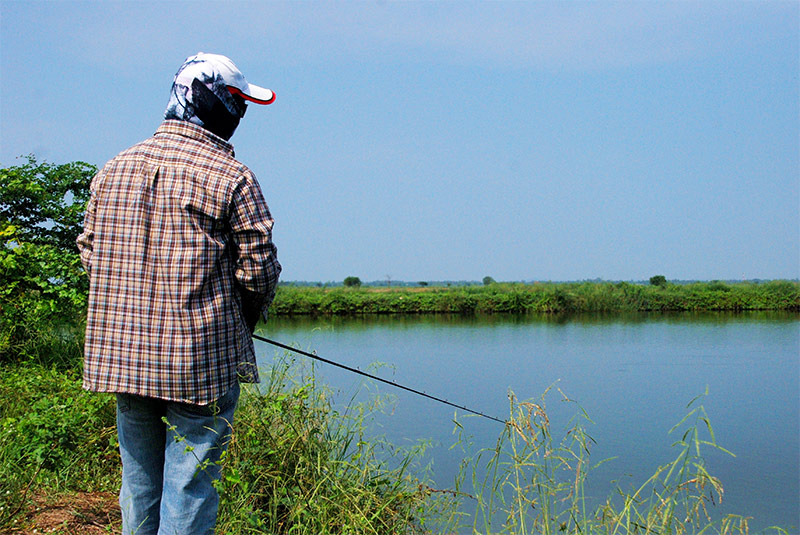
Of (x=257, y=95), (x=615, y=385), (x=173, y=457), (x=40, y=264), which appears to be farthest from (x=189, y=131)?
(x=615, y=385)

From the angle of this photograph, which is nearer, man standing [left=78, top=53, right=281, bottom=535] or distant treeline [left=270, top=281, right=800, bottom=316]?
man standing [left=78, top=53, right=281, bottom=535]

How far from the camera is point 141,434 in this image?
176cm

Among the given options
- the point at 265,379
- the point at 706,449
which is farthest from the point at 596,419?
the point at 265,379

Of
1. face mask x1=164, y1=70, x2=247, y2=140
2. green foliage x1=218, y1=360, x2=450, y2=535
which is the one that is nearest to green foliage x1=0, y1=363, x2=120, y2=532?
green foliage x1=218, y1=360, x2=450, y2=535

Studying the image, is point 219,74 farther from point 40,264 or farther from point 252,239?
point 40,264

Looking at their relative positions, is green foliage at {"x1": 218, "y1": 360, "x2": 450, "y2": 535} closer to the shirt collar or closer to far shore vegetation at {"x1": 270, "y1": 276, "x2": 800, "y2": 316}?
the shirt collar

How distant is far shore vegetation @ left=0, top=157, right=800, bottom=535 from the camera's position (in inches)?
90.6

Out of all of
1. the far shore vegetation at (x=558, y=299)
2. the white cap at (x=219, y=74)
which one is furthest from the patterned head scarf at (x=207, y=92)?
the far shore vegetation at (x=558, y=299)

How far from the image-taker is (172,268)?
5.29 feet

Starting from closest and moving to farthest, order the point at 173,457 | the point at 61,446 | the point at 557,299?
the point at 173,457 < the point at 61,446 < the point at 557,299

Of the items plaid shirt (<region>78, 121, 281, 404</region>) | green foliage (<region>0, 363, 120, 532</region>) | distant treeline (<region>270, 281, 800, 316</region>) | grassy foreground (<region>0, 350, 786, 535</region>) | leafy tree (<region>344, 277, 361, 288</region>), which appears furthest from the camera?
leafy tree (<region>344, 277, 361, 288</region>)

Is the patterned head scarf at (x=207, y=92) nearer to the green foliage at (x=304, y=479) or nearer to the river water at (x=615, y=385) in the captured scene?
the green foliage at (x=304, y=479)

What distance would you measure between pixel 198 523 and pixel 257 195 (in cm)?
86

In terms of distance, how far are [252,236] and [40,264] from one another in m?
3.33
